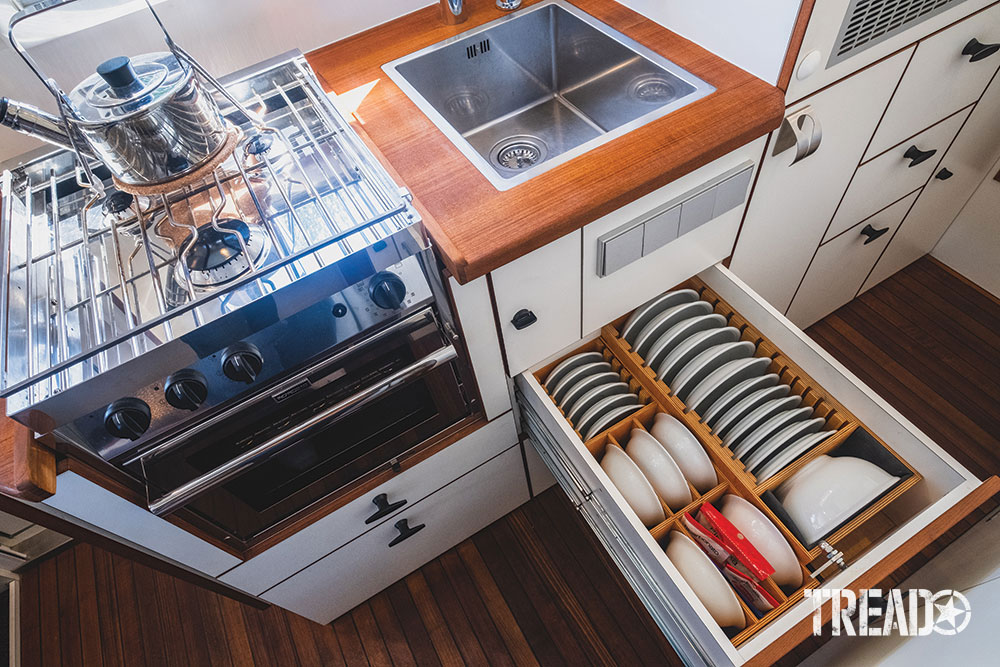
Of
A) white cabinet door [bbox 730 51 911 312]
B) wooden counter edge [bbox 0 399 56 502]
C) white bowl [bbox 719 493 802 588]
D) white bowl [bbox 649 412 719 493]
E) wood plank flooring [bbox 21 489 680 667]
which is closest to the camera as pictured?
wooden counter edge [bbox 0 399 56 502]

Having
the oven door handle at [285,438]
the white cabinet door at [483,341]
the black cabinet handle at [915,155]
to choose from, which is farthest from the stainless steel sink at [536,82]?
the black cabinet handle at [915,155]

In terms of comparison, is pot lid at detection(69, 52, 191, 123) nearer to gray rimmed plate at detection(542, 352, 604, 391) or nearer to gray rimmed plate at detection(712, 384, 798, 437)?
gray rimmed plate at detection(542, 352, 604, 391)

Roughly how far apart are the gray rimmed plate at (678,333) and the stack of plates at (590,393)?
0.08 m

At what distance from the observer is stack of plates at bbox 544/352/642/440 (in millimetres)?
1131

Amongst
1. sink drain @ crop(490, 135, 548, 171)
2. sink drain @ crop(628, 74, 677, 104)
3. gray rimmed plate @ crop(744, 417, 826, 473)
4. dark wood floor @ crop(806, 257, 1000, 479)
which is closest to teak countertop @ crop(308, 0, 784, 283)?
sink drain @ crop(628, 74, 677, 104)

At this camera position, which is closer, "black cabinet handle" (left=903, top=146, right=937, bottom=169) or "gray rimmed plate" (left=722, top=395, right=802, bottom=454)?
"gray rimmed plate" (left=722, top=395, right=802, bottom=454)

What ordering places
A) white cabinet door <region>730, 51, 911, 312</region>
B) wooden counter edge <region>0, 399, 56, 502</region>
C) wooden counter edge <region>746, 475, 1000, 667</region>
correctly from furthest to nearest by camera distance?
white cabinet door <region>730, 51, 911, 312</region> → wooden counter edge <region>746, 475, 1000, 667</region> → wooden counter edge <region>0, 399, 56, 502</region>

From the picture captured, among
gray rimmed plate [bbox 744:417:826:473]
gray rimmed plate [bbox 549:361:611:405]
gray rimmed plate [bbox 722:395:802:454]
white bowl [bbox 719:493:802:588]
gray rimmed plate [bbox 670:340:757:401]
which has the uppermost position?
gray rimmed plate [bbox 549:361:611:405]

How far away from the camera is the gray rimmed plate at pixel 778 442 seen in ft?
3.33

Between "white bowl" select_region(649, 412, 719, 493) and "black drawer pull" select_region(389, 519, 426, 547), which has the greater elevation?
"black drawer pull" select_region(389, 519, 426, 547)

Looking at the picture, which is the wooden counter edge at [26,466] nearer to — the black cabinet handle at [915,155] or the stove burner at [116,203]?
the stove burner at [116,203]

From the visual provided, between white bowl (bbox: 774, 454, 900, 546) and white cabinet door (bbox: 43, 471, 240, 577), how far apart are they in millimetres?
1022

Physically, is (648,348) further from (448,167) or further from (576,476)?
(448,167)

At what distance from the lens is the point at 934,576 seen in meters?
1.31
